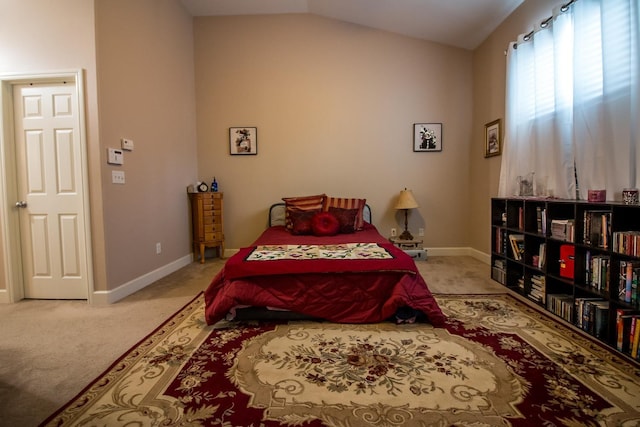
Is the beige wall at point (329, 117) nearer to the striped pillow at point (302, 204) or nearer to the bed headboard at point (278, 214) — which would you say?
the bed headboard at point (278, 214)

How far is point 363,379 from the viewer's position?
63.7 inches

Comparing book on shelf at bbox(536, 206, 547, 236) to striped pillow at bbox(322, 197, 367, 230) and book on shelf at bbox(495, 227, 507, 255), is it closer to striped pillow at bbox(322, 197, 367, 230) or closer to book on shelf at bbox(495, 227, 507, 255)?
book on shelf at bbox(495, 227, 507, 255)

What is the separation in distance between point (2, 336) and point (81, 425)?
4.98ft

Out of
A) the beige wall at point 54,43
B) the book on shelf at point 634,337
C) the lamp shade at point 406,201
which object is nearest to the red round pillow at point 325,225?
the lamp shade at point 406,201

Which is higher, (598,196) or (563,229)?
(598,196)

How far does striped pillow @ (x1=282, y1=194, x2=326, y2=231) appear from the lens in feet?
13.9

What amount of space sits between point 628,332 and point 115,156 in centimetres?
415

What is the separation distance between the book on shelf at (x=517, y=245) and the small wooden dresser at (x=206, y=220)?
144 inches

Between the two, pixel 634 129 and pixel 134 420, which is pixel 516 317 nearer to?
pixel 634 129

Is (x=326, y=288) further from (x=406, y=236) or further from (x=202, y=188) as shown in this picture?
(x=202, y=188)

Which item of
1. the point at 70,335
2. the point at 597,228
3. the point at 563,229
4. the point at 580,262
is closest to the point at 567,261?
the point at 580,262

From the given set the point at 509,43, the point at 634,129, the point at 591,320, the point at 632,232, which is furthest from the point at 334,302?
the point at 509,43

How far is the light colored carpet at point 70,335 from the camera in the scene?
153 cm

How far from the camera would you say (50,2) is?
2.69m
